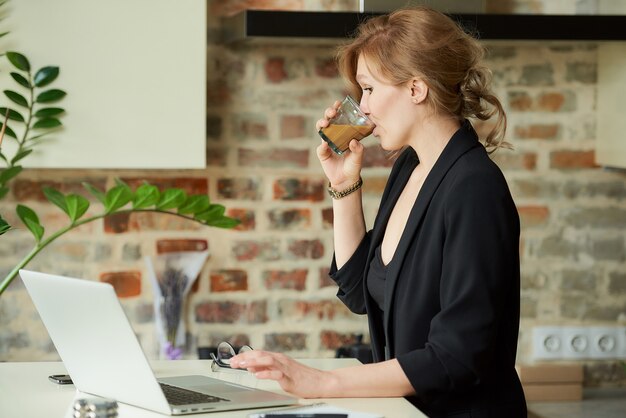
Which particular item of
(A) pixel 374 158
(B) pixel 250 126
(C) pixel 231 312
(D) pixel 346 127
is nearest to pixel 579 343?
(A) pixel 374 158

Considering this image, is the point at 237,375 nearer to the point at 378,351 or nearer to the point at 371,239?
the point at 378,351

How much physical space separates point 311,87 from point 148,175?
58cm

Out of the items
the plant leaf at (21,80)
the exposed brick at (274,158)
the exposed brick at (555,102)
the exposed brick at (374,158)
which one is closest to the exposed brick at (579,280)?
the exposed brick at (555,102)

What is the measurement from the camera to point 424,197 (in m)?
1.91

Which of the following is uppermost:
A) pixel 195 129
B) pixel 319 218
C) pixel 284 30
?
pixel 284 30

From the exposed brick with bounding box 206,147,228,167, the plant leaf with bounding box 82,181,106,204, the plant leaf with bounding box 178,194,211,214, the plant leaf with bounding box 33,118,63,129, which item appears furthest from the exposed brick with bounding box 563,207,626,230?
the plant leaf with bounding box 33,118,63,129

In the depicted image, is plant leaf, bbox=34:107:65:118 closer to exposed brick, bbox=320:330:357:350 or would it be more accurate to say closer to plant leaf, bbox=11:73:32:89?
plant leaf, bbox=11:73:32:89

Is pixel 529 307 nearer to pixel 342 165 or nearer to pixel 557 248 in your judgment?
pixel 557 248

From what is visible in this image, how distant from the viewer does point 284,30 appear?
270 centimetres

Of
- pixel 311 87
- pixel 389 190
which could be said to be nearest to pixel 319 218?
pixel 311 87

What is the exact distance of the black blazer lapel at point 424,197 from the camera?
1898 millimetres

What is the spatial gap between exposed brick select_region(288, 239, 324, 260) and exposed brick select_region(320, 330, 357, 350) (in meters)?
0.25

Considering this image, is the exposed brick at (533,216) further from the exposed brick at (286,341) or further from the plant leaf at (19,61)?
the plant leaf at (19,61)

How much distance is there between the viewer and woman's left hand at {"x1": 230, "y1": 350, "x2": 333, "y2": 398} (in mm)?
1699
